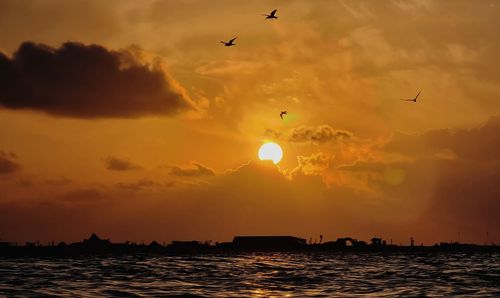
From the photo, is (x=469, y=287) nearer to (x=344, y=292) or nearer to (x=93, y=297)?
(x=344, y=292)

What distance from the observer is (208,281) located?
250 feet

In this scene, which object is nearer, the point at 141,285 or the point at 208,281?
the point at 141,285

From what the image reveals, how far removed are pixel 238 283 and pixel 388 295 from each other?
66.6 ft

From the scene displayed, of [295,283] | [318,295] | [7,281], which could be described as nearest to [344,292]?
[318,295]

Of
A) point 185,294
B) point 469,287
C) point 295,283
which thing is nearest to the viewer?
point 185,294

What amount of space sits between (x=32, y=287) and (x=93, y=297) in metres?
10.7

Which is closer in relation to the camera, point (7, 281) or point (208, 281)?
point (7, 281)

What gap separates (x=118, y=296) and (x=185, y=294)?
19.7ft

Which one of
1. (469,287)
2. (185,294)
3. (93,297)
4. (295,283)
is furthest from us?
(295,283)

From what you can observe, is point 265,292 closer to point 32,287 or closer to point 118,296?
point 118,296

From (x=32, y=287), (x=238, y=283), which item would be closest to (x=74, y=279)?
(x=32, y=287)

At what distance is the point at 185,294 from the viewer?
59750 mm

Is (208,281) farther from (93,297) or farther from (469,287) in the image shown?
(469,287)

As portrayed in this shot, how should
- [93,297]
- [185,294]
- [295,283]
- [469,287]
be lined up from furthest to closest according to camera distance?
[295,283]
[469,287]
[185,294]
[93,297]
